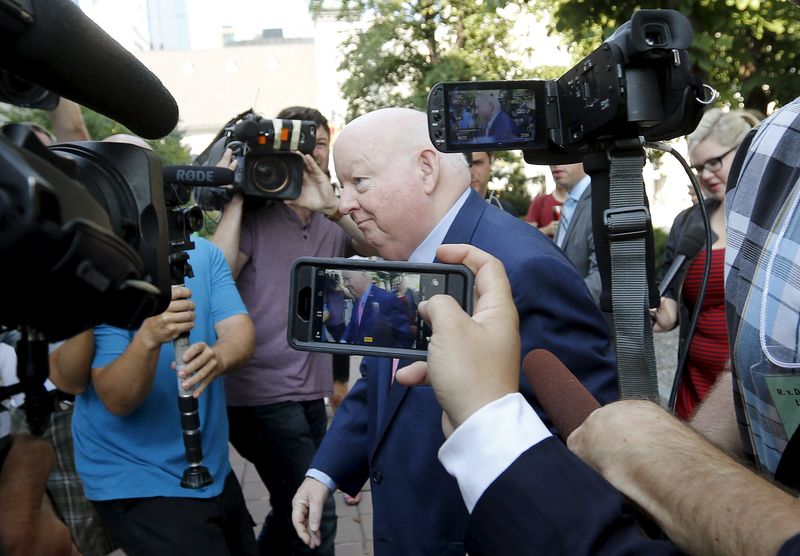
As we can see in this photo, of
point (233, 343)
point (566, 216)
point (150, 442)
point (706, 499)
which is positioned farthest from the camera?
point (566, 216)

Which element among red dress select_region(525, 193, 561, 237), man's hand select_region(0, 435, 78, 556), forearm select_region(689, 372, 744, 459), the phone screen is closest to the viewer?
man's hand select_region(0, 435, 78, 556)

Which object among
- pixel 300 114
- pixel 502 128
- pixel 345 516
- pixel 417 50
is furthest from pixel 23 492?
pixel 417 50

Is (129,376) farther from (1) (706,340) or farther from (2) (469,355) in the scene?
(1) (706,340)

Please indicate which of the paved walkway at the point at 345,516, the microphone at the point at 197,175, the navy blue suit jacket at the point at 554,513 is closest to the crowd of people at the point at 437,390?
the navy blue suit jacket at the point at 554,513

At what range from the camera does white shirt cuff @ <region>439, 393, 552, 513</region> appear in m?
1.05

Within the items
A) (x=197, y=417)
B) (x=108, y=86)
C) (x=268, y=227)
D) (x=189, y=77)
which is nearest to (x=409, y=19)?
(x=268, y=227)

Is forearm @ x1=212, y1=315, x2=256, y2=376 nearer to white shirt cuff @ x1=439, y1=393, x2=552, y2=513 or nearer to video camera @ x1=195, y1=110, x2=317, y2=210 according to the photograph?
video camera @ x1=195, y1=110, x2=317, y2=210

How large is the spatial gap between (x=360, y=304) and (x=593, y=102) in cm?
59

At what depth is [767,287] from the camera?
132 cm

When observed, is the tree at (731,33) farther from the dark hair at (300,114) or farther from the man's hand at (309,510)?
the man's hand at (309,510)

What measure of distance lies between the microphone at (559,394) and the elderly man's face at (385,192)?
4.07 ft

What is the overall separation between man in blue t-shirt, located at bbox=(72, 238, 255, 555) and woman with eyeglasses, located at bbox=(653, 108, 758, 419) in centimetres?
183

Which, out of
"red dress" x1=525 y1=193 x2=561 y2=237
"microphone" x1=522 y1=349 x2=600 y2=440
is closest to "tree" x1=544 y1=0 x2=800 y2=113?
"red dress" x1=525 y1=193 x2=561 y2=237

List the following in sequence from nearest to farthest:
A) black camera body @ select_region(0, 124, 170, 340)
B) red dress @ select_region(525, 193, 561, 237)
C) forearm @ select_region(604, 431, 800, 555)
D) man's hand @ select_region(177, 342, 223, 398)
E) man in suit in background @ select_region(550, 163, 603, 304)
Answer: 1. black camera body @ select_region(0, 124, 170, 340)
2. forearm @ select_region(604, 431, 800, 555)
3. man's hand @ select_region(177, 342, 223, 398)
4. man in suit in background @ select_region(550, 163, 603, 304)
5. red dress @ select_region(525, 193, 561, 237)
